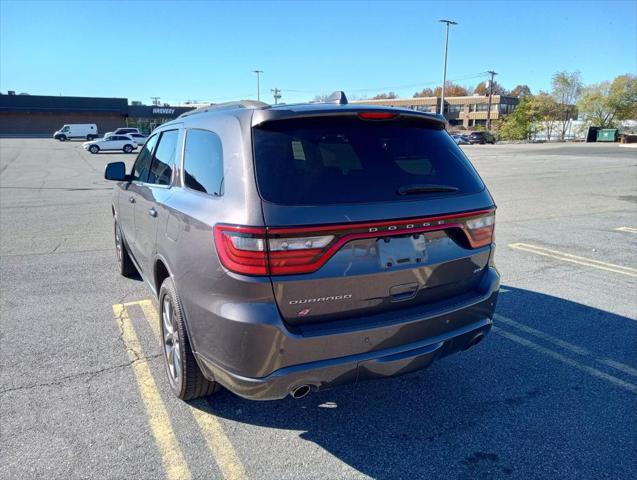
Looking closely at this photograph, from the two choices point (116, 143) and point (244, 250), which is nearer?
point (244, 250)

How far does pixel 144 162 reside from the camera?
172 inches

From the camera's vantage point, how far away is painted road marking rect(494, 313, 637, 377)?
3.50 metres

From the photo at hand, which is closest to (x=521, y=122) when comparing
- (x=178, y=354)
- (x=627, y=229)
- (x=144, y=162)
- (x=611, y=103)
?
(x=611, y=103)

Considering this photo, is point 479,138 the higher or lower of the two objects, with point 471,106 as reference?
lower

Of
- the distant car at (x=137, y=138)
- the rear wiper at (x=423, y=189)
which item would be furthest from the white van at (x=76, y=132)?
the rear wiper at (x=423, y=189)

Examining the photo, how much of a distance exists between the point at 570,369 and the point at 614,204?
32.9ft

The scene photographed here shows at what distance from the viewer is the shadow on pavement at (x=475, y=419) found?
8.20ft

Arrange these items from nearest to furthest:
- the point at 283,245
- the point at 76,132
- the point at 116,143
Answer: the point at 283,245, the point at 116,143, the point at 76,132

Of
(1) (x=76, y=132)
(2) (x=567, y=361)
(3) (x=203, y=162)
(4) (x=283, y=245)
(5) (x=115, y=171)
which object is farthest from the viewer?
(1) (x=76, y=132)

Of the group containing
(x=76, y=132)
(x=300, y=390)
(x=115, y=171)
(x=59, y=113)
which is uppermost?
(x=59, y=113)

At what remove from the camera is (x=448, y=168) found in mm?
2908

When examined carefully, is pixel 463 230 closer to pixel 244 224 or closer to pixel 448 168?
pixel 448 168

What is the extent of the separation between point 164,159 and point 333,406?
232 cm

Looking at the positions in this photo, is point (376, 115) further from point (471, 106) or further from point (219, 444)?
point (471, 106)
